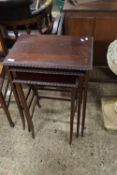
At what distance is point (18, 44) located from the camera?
1.12 meters

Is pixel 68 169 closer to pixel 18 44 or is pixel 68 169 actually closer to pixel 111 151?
pixel 111 151

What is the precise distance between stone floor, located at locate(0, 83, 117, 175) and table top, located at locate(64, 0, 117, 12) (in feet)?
2.68

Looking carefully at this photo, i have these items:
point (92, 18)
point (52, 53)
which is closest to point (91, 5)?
point (92, 18)

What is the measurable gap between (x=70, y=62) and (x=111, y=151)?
0.83 metres

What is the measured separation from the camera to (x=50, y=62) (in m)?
0.98

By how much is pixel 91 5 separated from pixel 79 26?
7.3 inches

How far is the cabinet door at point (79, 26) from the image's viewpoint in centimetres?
157

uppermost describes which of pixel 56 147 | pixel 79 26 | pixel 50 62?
pixel 50 62

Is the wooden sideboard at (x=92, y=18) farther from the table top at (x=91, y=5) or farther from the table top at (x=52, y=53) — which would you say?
the table top at (x=52, y=53)

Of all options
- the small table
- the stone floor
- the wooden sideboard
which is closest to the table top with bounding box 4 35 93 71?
the small table

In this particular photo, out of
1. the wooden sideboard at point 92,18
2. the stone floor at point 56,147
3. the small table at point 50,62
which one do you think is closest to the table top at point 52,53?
the small table at point 50,62

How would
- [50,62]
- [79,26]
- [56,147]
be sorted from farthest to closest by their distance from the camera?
[79,26], [56,147], [50,62]

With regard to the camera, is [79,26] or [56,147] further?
[79,26]

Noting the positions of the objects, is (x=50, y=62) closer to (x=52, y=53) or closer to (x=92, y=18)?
(x=52, y=53)
